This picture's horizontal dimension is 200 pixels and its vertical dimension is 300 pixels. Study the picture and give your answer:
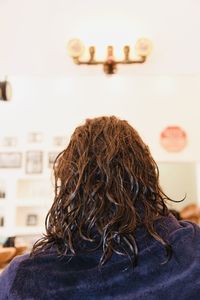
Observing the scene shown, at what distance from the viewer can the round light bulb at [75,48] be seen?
216 cm

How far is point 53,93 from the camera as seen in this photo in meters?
2.12

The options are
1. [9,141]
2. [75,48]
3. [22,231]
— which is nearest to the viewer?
[22,231]

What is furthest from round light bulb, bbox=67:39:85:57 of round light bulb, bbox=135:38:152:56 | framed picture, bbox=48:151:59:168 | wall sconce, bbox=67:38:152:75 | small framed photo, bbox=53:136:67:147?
framed picture, bbox=48:151:59:168

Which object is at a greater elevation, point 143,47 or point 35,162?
point 143,47

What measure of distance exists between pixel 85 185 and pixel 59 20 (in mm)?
1697

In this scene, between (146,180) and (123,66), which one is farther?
(123,66)

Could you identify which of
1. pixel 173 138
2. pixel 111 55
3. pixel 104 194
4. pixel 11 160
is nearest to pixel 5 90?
pixel 11 160

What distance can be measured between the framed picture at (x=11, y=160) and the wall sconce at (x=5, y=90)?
1.17 ft

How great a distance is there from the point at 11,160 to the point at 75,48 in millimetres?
831

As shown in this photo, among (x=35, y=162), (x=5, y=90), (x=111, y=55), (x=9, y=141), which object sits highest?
(x=111, y=55)

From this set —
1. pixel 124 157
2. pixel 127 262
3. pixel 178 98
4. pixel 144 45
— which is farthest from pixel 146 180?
pixel 144 45

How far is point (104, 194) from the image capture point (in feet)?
2.67

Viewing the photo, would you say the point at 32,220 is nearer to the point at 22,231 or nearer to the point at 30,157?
the point at 22,231

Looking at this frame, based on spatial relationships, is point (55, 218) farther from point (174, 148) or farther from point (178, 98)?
point (178, 98)
